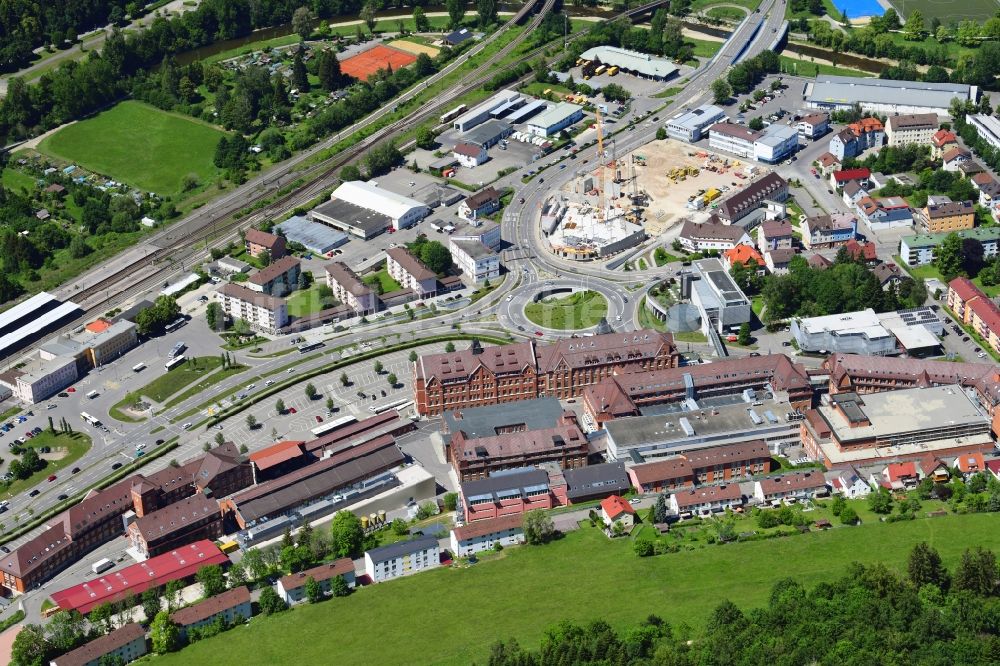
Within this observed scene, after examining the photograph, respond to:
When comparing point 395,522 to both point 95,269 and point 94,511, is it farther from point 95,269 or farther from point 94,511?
point 95,269

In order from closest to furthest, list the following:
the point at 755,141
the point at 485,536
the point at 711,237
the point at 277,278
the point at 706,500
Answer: the point at 485,536 → the point at 706,500 → the point at 277,278 → the point at 711,237 → the point at 755,141

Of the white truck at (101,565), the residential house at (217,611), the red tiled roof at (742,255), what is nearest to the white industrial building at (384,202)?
the red tiled roof at (742,255)

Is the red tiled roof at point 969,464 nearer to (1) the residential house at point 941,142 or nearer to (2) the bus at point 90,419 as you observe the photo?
(1) the residential house at point 941,142

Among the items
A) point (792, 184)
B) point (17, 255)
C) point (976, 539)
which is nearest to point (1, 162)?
point (17, 255)

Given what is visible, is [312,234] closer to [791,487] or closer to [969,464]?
[791,487]

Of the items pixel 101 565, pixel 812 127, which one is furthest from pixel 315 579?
pixel 812 127

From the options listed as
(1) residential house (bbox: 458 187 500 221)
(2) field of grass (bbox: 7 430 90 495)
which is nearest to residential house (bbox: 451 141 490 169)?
(1) residential house (bbox: 458 187 500 221)
